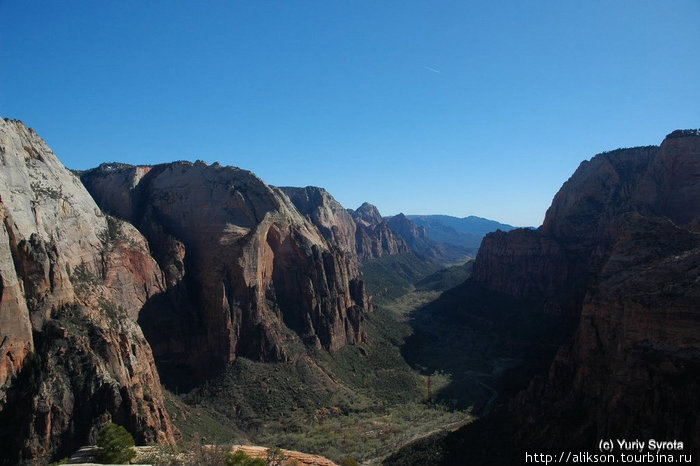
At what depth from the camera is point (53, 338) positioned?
1410 inches

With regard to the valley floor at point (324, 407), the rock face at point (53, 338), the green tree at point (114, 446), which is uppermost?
the rock face at point (53, 338)

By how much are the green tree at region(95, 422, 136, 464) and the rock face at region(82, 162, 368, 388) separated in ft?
88.2

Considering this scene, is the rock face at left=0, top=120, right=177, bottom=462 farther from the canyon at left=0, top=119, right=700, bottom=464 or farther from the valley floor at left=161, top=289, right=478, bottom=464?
the valley floor at left=161, top=289, right=478, bottom=464

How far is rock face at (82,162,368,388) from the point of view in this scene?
196 feet

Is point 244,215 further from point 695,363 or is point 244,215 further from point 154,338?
point 695,363

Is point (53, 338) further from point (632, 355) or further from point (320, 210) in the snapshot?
point (320, 210)

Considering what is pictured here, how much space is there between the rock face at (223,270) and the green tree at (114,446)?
1059 inches

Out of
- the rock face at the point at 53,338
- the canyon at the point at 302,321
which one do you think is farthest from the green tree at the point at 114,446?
the canyon at the point at 302,321

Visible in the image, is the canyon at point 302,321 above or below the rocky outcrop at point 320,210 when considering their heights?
below

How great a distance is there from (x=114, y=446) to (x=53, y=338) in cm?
1212

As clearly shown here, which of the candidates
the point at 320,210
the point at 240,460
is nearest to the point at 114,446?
the point at 240,460

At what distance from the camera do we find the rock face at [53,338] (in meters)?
32.6

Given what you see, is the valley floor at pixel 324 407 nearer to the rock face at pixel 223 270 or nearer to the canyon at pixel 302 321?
the canyon at pixel 302 321

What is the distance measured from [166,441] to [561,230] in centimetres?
9466
